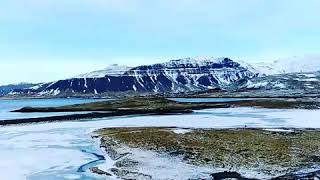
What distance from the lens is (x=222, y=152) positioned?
1312 inches

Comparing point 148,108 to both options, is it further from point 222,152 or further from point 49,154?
Answer: point 222,152

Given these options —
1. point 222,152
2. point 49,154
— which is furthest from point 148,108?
point 222,152

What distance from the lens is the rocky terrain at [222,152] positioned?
2708 centimetres

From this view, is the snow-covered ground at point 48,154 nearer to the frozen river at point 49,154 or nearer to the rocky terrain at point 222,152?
the frozen river at point 49,154

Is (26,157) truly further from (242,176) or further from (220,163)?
(242,176)

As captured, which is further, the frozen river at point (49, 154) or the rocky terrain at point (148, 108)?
the rocky terrain at point (148, 108)

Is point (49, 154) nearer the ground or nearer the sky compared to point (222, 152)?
nearer the ground

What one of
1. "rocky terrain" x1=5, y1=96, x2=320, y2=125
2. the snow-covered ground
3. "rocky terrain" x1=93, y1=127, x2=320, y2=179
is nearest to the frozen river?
the snow-covered ground

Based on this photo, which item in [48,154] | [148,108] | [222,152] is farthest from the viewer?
[148,108]

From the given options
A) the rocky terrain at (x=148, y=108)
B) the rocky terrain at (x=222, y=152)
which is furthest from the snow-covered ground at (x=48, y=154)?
the rocky terrain at (x=148, y=108)

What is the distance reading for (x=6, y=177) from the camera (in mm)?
27656

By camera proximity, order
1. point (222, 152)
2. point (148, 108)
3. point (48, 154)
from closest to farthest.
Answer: point (222, 152)
point (48, 154)
point (148, 108)

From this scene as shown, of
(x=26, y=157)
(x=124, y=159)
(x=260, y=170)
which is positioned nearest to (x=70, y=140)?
(x=26, y=157)

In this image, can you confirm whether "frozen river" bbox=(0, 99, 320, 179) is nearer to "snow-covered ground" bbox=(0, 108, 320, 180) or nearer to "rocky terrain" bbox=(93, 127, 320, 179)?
"snow-covered ground" bbox=(0, 108, 320, 180)
